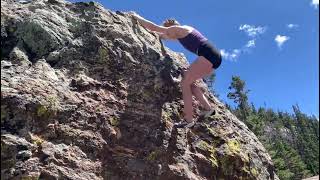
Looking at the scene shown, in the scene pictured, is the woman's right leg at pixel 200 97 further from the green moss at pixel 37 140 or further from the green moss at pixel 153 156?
the green moss at pixel 37 140

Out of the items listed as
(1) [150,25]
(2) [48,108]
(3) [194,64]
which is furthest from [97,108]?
(1) [150,25]

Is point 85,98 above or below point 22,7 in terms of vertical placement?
below

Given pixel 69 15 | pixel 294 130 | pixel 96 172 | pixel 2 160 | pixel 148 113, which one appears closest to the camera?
pixel 2 160

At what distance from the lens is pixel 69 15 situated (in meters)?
8.86

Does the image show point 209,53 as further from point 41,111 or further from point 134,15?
point 41,111

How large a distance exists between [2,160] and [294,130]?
485ft

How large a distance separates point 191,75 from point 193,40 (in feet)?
Answer: 2.54

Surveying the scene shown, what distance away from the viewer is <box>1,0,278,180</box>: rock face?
21.7ft

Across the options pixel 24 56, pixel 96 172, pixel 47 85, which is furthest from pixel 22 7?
pixel 96 172

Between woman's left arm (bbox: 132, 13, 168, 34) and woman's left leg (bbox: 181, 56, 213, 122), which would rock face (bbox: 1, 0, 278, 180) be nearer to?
woman's left arm (bbox: 132, 13, 168, 34)

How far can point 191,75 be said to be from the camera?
28.0 ft

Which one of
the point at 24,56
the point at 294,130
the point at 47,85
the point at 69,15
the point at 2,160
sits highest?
the point at 294,130

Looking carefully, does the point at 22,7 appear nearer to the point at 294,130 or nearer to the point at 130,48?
the point at 130,48

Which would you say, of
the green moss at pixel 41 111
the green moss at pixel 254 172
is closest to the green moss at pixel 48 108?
the green moss at pixel 41 111
